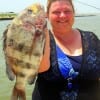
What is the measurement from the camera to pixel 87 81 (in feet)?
10.8

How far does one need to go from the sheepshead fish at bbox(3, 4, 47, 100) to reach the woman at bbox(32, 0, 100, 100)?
0.14m

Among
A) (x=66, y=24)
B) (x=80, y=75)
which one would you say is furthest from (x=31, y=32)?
(x=80, y=75)

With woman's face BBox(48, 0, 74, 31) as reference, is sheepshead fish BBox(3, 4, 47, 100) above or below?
below

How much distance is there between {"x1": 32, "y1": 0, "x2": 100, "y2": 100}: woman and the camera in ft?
10.6

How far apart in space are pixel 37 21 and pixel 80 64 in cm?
51

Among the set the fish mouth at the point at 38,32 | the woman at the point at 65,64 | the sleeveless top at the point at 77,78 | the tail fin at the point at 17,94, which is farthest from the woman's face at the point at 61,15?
the tail fin at the point at 17,94

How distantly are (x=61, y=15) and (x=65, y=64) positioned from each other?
39 centimetres

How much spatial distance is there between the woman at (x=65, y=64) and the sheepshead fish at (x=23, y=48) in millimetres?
145

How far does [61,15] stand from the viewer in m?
3.22

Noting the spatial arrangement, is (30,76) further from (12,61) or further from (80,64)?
(80,64)

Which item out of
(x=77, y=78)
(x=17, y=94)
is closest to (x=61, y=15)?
(x=77, y=78)

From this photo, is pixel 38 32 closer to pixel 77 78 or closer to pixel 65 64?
pixel 65 64

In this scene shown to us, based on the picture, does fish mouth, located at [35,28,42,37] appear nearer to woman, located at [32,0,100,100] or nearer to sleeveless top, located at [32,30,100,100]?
woman, located at [32,0,100,100]

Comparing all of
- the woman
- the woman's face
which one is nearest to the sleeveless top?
the woman
